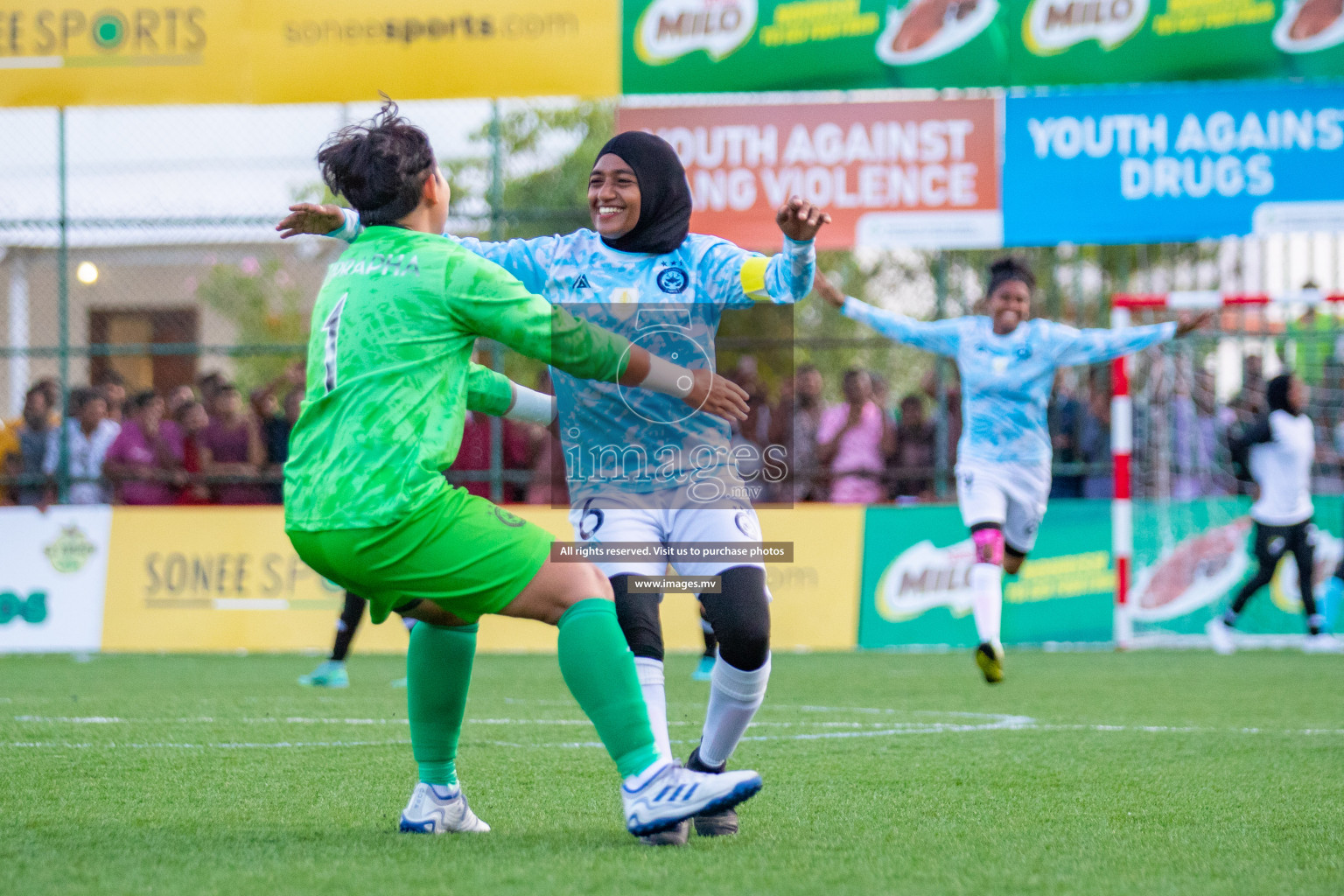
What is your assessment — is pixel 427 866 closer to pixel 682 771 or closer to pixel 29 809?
pixel 682 771

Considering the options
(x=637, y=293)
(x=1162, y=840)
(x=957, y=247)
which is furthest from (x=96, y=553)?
(x=1162, y=840)

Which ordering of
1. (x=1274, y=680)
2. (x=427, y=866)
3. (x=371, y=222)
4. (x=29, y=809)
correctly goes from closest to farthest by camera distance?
(x=427, y=866), (x=371, y=222), (x=29, y=809), (x=1274, y=680)

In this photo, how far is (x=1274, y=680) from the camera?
31.5 ft

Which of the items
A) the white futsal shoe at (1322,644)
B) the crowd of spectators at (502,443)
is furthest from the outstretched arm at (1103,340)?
the white futsal shoe at (1322,644)

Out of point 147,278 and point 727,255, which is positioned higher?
point 147,278

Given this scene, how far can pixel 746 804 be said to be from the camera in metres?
4.88

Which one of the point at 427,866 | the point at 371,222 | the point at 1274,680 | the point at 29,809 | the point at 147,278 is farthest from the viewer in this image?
the point at 147,278

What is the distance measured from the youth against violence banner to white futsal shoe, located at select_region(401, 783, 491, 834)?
331 inches

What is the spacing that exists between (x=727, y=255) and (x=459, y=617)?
1.42 meters

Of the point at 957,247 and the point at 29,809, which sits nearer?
the point at 29,809

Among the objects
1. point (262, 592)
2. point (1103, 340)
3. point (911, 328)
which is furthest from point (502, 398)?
point (262, 592)

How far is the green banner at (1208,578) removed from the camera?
12.9 meters

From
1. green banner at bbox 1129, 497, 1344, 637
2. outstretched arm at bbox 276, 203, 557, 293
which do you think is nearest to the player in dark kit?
green banner at bbox 1129, 497, 1344, 637

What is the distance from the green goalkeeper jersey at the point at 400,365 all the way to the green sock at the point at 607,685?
1.58ft
